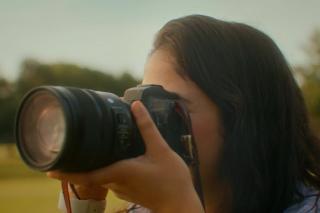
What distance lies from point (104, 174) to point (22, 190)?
7476 millimetres

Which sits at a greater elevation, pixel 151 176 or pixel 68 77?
pixel 151 176

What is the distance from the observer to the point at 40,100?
0.60 metres

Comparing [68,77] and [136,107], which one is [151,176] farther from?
[68,77]

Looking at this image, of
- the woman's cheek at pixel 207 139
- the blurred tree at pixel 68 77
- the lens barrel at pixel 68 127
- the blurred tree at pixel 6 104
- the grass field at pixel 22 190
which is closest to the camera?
the lens barrel at pixel 68 127

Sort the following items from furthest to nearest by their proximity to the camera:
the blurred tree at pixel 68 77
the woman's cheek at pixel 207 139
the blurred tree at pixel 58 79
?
the blurred tree at pixel 68 77, the blurred tree at pixel 58 79, the woman's cheek at pixel 207 139

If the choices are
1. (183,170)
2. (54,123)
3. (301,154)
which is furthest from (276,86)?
(54,123)

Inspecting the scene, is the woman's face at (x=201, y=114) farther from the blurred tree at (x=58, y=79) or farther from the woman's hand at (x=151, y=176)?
the blurred tree at (x=58, y=79)

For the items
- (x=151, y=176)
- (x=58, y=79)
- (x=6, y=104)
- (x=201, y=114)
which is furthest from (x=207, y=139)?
(x=58, y=79)

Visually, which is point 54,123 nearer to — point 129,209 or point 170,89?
point 170,89

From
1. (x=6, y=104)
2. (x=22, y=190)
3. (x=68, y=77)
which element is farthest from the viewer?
(x=68, y=77)

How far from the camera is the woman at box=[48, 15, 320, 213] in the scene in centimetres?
76

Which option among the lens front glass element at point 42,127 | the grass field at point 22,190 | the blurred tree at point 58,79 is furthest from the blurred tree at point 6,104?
the lens front glass element at point 42,127

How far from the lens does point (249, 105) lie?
783mm

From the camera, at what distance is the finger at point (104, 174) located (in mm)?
603
